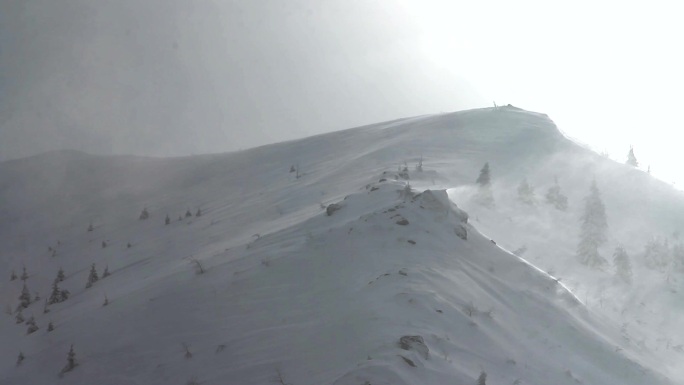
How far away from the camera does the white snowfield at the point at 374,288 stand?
9.05m

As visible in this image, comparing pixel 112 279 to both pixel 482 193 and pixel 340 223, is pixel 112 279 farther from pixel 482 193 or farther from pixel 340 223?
pixel 482 193

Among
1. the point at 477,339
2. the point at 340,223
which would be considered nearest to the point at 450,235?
the point at 340,223

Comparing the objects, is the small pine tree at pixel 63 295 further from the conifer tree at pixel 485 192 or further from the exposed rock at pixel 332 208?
the conifer tree at pixel 485 192

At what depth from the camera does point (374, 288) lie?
10.1m

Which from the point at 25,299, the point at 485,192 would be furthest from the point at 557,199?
the point at 25,299

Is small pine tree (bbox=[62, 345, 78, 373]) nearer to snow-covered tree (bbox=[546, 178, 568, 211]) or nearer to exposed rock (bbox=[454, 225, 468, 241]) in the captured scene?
exposed rock (bbox=[454, 225, 468, 241])

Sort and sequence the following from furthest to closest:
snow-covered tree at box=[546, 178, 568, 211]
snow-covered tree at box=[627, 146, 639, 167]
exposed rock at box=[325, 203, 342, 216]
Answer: snow-covered tree at box=[627, 146, 639, 167]
snow-covered tree at box=[546, 178, 568, 211]
exposed rock at box=[325, 203, 342, 216]

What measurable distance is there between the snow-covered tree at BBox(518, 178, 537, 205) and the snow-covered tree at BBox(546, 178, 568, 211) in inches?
18.6

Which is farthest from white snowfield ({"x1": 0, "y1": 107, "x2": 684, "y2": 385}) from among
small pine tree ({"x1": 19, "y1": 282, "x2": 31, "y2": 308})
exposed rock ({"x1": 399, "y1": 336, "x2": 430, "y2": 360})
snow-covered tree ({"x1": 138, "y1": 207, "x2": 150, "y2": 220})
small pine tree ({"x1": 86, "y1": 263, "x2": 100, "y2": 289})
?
snow-covered tree ({"x1": 138, "y1": 207, "x2": 150, "y2": 220})

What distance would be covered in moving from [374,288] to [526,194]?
892 cm

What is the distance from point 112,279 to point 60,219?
48.8 feet

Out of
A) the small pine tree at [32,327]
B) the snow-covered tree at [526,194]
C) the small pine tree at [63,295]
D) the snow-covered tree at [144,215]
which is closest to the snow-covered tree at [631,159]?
the snow-covered tree at [526,194]

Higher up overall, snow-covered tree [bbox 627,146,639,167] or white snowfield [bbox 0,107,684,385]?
white snowfield [bbox 0,107,684,385]

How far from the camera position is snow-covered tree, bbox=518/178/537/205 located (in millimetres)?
17688
